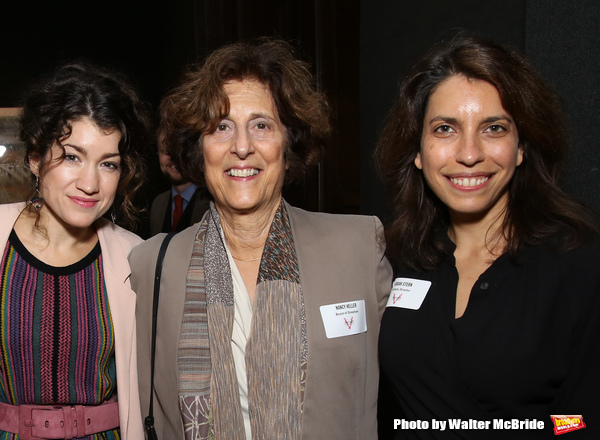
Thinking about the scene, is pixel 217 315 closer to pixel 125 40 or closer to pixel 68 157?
pixel 68 157

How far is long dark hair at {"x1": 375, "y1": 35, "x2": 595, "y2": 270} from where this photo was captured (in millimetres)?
1766

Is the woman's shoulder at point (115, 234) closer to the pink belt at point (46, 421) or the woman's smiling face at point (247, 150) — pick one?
the woman's smiling face at point (247, 150)

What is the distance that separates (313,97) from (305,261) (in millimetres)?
721

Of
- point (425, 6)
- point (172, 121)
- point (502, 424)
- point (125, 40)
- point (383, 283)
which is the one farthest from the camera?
point (125, 40)

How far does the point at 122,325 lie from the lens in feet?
6.81

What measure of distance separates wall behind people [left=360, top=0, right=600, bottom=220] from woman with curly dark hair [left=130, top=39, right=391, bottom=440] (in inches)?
32.1

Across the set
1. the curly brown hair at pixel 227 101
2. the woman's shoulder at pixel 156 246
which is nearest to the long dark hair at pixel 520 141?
the curly brown hair at pixel 227 101

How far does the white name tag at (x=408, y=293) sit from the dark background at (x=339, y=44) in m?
0.70

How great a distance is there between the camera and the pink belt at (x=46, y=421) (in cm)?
193

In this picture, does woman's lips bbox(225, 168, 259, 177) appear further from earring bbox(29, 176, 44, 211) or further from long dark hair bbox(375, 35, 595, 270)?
earring bbox(29, 176, 44, 211)

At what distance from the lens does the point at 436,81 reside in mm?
1925

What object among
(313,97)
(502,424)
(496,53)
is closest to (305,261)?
(313,97)

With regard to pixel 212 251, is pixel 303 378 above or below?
below

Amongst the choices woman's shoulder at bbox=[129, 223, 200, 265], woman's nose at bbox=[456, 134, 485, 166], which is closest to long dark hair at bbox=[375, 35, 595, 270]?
woman's nose at bbox=[456, 134, 485, 166]
